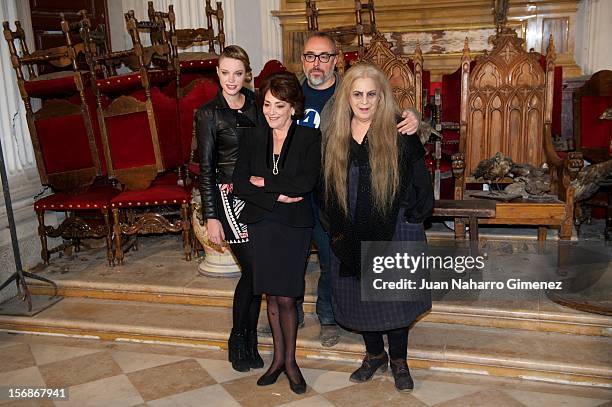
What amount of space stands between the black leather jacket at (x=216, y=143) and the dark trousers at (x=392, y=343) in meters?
1.02

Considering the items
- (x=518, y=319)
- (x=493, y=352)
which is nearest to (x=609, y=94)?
(x=518, y=319)

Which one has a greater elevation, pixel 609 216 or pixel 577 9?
pixel 577 9

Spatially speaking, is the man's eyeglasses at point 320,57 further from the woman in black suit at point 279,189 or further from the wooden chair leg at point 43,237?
the wooden chair leg at point 43,237

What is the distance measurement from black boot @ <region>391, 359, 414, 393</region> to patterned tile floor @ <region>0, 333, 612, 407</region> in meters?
0.04

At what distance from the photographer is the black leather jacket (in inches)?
125

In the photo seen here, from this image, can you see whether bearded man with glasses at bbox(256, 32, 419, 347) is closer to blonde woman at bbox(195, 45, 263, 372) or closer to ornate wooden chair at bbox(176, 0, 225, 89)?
blonde woman at bbox(195, 45, 263, 372)

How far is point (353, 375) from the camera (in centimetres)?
341

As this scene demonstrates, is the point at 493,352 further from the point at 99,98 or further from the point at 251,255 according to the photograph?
the point at 99,98

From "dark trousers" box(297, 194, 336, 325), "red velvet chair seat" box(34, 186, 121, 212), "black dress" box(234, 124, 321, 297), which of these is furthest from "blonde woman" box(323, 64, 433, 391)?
"red velvet chair seat" box(34, 186, 121, 212)

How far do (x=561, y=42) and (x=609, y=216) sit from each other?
207 centimetres

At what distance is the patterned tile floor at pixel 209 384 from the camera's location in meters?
3.21

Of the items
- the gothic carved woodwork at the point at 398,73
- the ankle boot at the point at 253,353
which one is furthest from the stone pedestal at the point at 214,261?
the gothic carved woodwork at the point at 398,73

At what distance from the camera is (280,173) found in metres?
3.00

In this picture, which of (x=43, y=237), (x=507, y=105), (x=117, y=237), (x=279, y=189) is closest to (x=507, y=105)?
(x=507, y=105)
